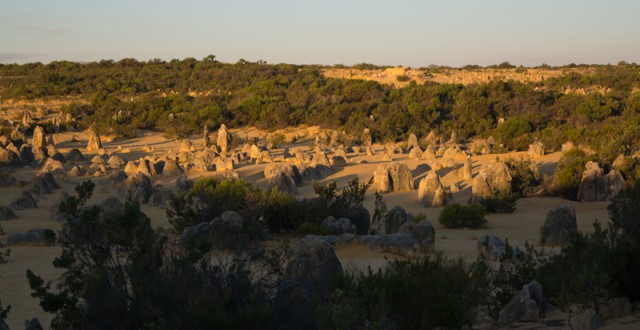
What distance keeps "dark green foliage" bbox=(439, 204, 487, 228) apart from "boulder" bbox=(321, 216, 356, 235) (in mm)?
3103

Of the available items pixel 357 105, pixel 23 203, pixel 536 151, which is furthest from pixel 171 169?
pixel 357 105

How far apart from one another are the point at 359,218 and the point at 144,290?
31.4 feet

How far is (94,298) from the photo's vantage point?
5691mm

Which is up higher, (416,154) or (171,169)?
(171,169)

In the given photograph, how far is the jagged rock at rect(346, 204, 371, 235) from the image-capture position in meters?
14.9

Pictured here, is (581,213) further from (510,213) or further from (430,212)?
(430,212)

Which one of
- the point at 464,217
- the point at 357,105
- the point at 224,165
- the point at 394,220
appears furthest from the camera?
the point at 357,105

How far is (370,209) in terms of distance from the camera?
18875mm

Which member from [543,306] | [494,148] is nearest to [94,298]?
[543,306]

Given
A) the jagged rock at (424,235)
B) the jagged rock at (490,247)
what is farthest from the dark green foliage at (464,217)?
the jagged rock at (490,247)

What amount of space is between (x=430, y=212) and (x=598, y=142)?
33.2 feet

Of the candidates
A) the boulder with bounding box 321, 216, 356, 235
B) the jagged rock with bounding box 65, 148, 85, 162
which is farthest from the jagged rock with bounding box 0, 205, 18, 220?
the jagged rock with bounding box 65, 148, 85, 162

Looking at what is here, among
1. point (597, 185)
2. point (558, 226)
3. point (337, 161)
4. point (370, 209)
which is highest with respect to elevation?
point (558, 226)

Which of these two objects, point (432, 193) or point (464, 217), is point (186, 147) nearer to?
point (432, 193)
